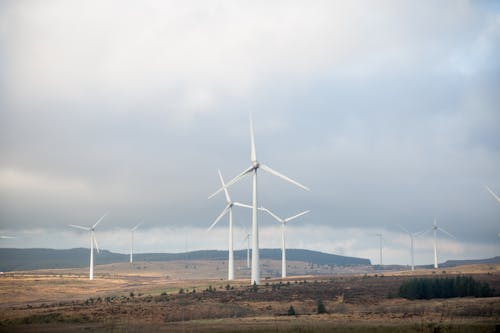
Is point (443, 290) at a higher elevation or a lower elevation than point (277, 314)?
higher

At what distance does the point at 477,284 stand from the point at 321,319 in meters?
40.8

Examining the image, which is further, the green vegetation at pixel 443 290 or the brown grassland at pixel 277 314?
the green vegetation at pixel 443 290

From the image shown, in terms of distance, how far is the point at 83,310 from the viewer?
83938 mm

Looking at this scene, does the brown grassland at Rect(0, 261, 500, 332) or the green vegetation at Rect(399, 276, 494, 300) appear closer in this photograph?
the brown grassland at Rect(0, 261, 500, 332)

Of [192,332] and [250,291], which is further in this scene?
[250,291]

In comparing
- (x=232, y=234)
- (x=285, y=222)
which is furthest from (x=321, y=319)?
(x=285, y=222)

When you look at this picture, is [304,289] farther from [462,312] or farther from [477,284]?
[462,312]

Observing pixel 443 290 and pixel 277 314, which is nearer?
pixel 277 314

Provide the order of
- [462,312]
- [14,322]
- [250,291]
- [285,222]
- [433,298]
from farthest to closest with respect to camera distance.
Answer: [285,222], [250,291], [433,298], [14,322], [462,312]

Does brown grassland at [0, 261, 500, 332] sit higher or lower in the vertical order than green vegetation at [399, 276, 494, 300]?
lower

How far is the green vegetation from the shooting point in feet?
313

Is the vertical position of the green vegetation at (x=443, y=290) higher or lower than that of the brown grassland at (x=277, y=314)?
higher

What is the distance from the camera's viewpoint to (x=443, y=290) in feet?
320

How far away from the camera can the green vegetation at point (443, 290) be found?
313 feet
